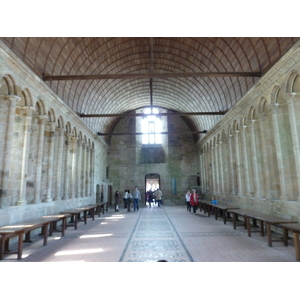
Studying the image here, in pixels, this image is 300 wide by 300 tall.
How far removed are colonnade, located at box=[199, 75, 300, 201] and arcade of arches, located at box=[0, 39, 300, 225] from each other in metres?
0.03

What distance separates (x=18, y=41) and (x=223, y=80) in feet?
35.6

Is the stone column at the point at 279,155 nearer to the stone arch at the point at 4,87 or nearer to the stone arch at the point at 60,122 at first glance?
the stone arch at the point at 4,87

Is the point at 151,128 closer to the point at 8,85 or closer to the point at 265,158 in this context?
the point at 265,158

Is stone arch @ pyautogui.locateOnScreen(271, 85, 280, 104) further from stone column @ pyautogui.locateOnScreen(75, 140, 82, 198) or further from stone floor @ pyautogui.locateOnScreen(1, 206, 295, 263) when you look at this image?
stone column @ pyautogui.locateOnScreen(75, 140, 82, 198)

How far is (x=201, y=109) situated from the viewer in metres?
19.8

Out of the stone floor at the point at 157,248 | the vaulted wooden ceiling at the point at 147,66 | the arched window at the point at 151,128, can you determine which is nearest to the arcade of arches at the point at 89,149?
the vaulted wooden ceiling at the point at 147,66

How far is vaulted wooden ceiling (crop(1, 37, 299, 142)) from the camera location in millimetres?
9781

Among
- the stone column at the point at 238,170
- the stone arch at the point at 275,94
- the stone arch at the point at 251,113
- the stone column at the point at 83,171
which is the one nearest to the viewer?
the stone arch at the point at 275,94

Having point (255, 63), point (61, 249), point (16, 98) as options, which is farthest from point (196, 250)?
point (255, 63)

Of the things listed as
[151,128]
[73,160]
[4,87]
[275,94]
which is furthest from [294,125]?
[151,128]

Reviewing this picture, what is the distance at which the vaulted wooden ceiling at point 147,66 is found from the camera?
978 centimetres

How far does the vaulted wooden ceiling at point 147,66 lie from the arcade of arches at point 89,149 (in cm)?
90

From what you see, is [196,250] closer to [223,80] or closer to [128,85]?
[223,80]

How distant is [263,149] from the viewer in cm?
1037
